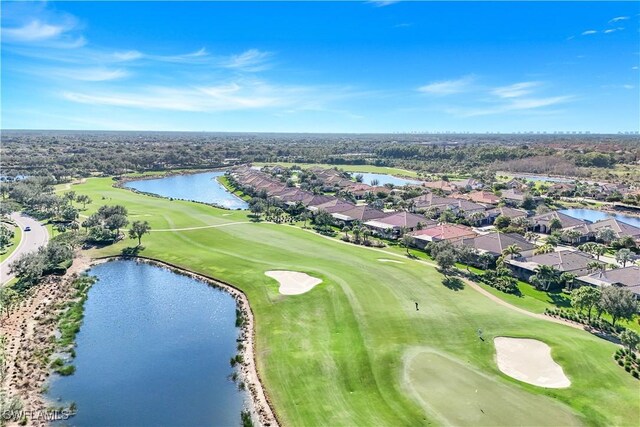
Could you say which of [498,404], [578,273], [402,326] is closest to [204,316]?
[402,326]

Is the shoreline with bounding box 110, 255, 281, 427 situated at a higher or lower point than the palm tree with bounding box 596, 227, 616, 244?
lower

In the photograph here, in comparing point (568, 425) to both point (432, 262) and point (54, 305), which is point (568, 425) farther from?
point (54, 305)

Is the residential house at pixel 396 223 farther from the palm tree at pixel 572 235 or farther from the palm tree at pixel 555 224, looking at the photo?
the palm tree at pixel 572 235

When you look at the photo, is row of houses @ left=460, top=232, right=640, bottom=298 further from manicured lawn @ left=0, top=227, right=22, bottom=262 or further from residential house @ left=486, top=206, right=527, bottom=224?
manicured lawn @ left=0, top=227, right=22, bottom=262

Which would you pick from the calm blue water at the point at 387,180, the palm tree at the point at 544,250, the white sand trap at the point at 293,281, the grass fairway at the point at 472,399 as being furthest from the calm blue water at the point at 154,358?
the calm blue water at the point at 387,180

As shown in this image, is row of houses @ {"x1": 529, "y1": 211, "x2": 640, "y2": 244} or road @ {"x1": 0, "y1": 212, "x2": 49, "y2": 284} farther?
row of houses @ {"x1": 529, "y1": 211, "x2": 640, "y2": 244}

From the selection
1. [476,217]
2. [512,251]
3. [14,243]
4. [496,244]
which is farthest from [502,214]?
[14,243]

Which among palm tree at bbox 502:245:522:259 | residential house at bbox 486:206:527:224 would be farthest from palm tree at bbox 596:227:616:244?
palm tree at bbox 502:245:522:259
